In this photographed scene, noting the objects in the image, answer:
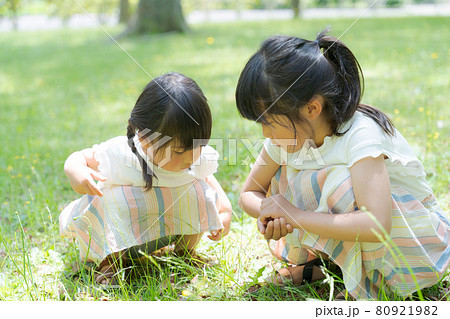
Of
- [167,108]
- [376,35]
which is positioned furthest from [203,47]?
[167,108]

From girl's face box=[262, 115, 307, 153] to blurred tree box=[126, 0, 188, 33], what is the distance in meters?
9.12

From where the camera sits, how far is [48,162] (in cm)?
328

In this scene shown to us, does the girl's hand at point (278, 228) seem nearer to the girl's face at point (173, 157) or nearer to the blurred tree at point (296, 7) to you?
the girl's face at point (173, 157)

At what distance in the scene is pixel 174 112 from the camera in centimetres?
173

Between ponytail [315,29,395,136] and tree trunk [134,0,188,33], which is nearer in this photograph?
ponytail [315,29,395,136]

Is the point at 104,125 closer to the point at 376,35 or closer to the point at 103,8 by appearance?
the point at 376,35

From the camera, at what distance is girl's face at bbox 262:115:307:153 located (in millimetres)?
1601

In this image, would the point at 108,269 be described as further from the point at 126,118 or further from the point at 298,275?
the point at 126,118

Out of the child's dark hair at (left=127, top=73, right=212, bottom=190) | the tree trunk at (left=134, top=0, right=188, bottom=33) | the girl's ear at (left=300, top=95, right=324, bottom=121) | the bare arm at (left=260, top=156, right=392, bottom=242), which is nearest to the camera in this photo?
the bare arm at (left=260, top=156, right=392, bottom=242)

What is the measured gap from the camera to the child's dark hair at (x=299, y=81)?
1.56 m

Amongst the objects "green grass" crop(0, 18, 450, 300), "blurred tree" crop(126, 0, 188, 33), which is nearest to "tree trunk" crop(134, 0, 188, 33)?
"blurred tree" crop(126, 0, 188, 33)

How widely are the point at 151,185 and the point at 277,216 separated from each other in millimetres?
546

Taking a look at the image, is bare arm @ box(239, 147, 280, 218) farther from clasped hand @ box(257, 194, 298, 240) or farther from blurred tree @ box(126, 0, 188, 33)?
blurred tree @ box(126, 0, 188, 33)

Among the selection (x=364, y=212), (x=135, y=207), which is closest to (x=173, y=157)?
(x=135, y=207)
